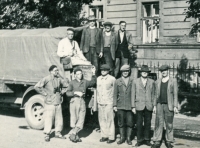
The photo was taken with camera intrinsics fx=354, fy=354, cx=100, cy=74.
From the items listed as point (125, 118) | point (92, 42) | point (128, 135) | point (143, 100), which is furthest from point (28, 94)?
point (143, 100)

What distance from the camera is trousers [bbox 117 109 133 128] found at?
821cm

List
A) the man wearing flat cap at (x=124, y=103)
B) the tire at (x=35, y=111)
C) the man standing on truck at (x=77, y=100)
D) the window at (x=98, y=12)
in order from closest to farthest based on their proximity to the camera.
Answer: the man wearing flat cap at (x=124, y=103) < the man standing on truck at (x=77, y=100) < the tire at (x=35, y=111) < the window at (x=98, y=12)

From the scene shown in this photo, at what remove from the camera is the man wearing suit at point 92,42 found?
32.5 feet

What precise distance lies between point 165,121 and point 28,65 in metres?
4.37

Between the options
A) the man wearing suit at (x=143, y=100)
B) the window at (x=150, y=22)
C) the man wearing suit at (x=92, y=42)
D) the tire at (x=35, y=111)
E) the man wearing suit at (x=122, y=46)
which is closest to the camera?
the man wearing suit at (x=143, y=100)

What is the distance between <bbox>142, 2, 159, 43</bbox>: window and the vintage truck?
8.66m

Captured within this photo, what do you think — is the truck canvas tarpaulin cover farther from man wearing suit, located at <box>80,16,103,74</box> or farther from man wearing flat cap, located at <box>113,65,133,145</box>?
man wearing flat cap, located at <box>113,65,133,145</box>

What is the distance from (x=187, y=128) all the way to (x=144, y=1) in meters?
9.34

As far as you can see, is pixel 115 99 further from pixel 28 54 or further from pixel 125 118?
pixel 28 54

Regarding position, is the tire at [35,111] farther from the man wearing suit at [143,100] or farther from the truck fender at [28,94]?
the man wearing suit at [143,100]

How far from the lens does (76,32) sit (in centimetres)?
987

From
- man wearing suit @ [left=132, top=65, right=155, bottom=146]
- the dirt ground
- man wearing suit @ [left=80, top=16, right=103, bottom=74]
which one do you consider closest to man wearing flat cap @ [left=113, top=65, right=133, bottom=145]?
man wearing suit @ [left=132, top=65, right=155, bottom=146]

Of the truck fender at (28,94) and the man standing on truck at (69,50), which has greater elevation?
the man standing on truck at (69,50)

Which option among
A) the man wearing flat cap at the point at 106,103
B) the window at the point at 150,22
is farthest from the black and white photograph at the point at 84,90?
the window at the point at 150,22
